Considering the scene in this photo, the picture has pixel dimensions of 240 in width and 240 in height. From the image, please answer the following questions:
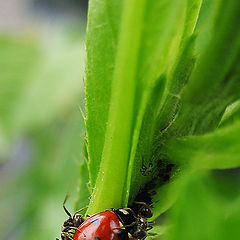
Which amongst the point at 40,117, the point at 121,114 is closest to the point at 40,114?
the point at 40,117

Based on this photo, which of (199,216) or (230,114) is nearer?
(199,216)

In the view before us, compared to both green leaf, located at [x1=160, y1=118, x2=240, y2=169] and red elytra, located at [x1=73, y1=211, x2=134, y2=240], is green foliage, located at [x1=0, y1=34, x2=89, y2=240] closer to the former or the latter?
red elytra, located at [x1=73, y1=211, x2=134, y2=240]

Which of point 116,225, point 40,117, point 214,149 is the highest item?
point 214,149

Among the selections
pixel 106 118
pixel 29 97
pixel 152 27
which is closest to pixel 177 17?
pixel 152 27

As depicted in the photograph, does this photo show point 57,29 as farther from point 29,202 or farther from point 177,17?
point 177,17

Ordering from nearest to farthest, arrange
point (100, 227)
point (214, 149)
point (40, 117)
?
point (214, 149)
point (100, 227)
point (40, 117)

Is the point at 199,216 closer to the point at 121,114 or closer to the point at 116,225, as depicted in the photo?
the point at 121,114

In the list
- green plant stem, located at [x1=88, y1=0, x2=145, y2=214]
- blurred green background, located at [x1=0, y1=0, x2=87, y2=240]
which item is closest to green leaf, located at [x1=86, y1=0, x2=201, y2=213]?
green plant stem, located at [x1=88, y1=0, x2=145, y2=214]
